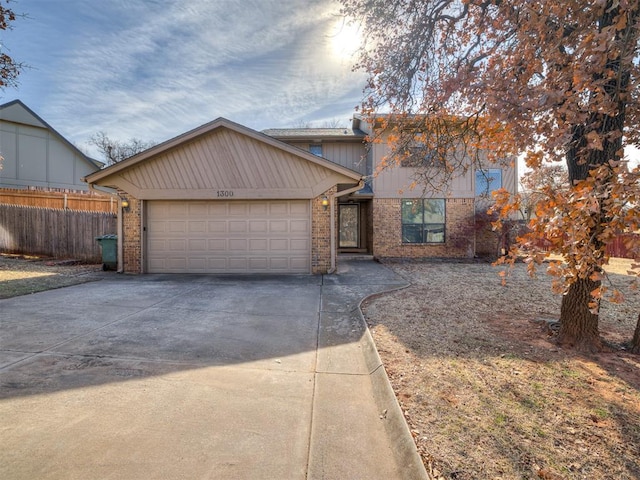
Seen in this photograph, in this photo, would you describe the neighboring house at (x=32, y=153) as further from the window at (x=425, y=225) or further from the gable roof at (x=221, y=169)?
the window at (x=425, y=225)

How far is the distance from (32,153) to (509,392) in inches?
1001

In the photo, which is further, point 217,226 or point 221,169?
point 217,226

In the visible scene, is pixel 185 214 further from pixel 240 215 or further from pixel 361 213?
pixel 361 213

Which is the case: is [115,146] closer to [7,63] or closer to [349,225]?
[349,225]

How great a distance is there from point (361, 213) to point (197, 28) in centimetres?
1021

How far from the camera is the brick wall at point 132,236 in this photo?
32.4 ft

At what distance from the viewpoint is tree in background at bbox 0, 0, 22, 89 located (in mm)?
6414

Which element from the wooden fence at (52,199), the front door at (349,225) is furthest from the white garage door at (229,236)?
the wooden fence at (52,199)

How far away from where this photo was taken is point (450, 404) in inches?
105

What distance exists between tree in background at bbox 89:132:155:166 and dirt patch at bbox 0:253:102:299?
22.0 metres

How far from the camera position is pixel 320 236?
31.9 feet

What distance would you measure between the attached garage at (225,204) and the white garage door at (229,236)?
0.03 meters

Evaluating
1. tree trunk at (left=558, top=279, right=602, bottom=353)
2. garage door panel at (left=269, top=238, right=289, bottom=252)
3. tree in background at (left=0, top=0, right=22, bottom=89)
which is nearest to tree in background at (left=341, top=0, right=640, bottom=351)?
tree trunk at (left=558, top=279, right=602, bottom=353)

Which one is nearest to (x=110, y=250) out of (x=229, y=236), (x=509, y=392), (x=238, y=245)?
(x=229, y=236)
